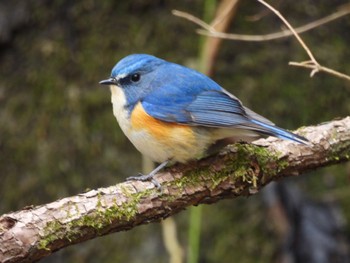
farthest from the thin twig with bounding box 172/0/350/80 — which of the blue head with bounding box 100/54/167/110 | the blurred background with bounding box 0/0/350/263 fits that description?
the blurred background with bounding box 0/0/350/263

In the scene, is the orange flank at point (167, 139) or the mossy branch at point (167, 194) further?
the orange flank at point (167, 139)

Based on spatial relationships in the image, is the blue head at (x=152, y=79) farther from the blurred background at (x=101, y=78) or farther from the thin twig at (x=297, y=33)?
the blurred background at (x=101, y=78)

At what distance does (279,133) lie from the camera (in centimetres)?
289

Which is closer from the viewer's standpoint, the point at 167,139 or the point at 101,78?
the point at 167,139

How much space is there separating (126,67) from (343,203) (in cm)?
178

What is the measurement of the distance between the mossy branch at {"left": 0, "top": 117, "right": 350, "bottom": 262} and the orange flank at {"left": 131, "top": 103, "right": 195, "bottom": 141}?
0.44 feet

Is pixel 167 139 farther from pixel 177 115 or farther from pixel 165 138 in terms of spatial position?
pixel 177 115

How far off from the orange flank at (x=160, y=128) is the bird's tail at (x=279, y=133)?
0.31 meters

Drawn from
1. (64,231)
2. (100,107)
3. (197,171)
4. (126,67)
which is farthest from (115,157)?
(64,231)

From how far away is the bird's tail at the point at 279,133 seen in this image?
9.40 ft

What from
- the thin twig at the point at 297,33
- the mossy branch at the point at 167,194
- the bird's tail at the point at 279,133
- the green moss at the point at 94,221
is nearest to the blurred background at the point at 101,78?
the thin twig at the point at 297,33

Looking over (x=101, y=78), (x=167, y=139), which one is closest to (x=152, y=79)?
(x=167, y=139)

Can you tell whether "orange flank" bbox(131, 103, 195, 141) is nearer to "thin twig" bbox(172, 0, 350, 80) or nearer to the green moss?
the green moss

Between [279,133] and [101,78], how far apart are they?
1.95 m
